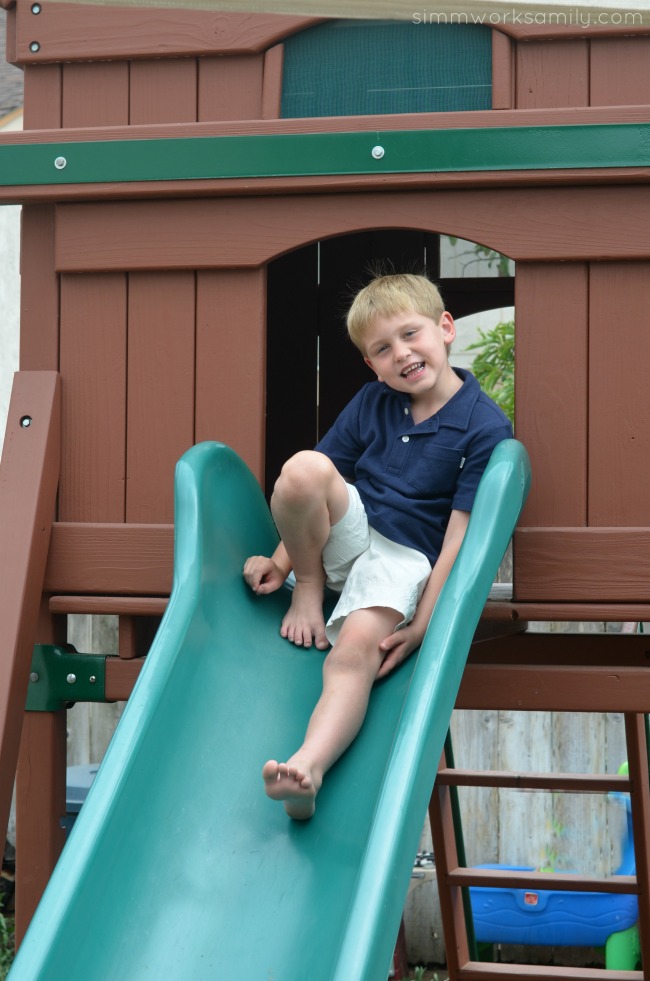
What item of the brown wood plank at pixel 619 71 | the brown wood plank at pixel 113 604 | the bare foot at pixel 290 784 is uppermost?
the brown wood plank at pixel 619 71

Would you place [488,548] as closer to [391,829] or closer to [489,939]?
[391,829]

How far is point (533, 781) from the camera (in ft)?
14.6

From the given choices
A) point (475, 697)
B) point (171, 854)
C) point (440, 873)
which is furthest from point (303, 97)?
point (440, 873)

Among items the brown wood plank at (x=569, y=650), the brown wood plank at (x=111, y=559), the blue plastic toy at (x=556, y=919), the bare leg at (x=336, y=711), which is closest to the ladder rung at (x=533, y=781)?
the brown wood plank at (x=569, y=650)

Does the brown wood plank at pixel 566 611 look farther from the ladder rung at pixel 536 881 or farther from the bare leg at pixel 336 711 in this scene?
the ladder rung at pixel 536 881

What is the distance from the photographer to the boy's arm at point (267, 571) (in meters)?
2.91

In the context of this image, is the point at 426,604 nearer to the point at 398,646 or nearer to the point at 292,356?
the point at 398,646

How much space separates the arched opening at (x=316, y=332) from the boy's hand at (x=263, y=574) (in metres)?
→ 1.87

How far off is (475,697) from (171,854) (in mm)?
1044

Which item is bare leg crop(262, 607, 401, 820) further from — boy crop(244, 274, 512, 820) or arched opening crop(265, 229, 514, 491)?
arched opening crop(265, 229, 514, 491)

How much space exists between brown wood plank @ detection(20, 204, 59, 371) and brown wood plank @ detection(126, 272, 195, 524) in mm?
225

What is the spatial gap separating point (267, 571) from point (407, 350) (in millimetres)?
610

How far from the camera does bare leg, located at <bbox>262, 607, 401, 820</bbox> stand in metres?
2.26

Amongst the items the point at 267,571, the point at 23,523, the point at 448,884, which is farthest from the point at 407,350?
the point at 448,884
